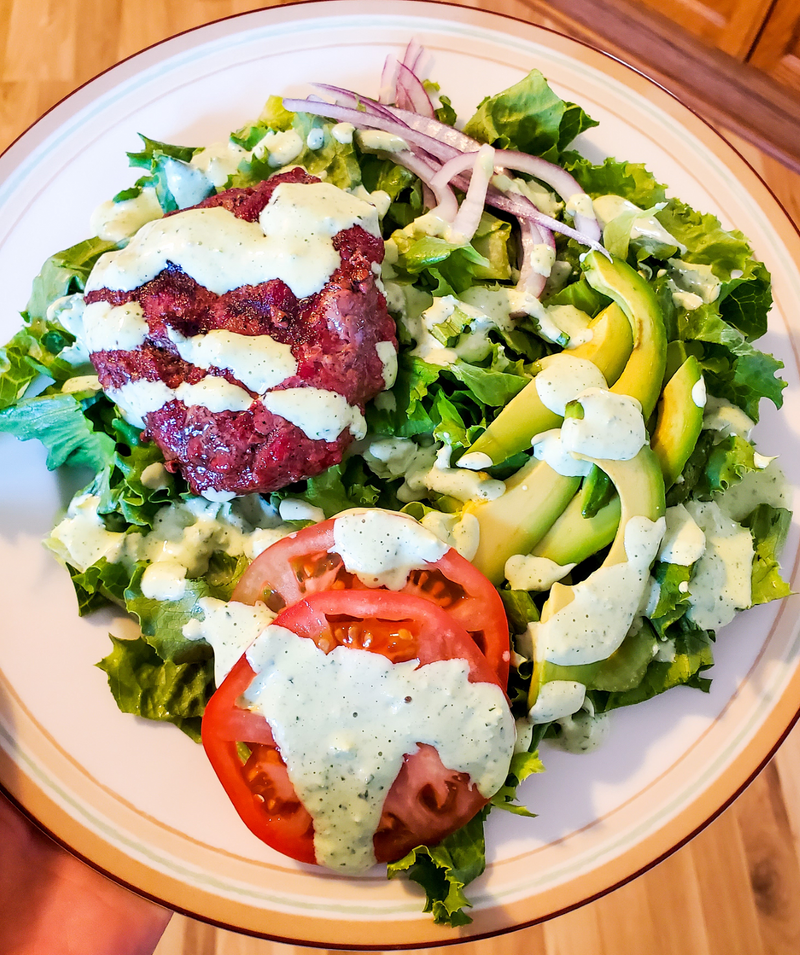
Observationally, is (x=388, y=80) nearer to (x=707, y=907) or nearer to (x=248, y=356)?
(x=248, y=356)

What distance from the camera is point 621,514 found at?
175 cm

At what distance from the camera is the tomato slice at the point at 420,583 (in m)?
1.64

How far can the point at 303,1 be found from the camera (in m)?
2.37

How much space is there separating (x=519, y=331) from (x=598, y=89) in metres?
0.95

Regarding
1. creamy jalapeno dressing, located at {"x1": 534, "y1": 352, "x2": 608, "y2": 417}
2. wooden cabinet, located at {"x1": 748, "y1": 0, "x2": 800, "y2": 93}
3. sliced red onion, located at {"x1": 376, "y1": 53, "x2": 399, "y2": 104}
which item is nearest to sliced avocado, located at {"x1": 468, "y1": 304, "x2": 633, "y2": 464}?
creamy jalapeno dressing, located at {"x1": 534, "y1": 352, "x2": 608, "y2": 417}

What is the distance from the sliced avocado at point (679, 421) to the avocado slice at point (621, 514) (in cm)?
7

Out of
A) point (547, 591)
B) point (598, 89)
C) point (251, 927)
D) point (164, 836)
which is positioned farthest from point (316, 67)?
point (251, 927)

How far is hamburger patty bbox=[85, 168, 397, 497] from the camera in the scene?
5.49 ft

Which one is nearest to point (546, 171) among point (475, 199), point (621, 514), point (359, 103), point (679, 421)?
point (475, 199)

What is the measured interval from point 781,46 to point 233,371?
282 centimetres

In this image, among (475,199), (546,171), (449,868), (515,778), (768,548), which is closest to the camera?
(449,868)

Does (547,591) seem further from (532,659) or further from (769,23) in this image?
(769,23)

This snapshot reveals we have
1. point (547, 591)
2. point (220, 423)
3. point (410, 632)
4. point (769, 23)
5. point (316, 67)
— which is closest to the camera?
point (410, 632)

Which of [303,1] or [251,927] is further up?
[303,1]
